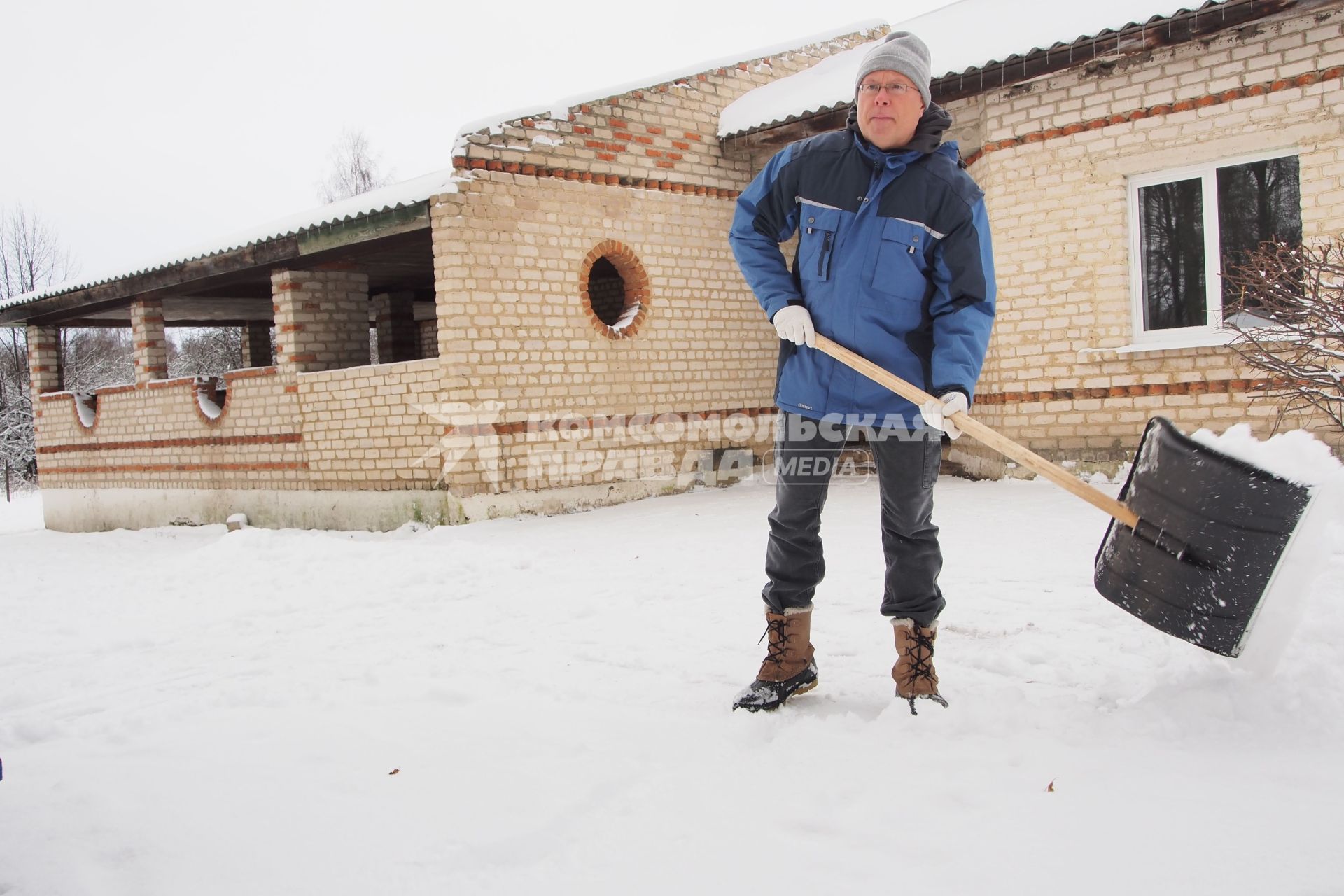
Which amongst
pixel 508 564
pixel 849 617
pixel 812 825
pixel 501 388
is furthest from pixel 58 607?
pixel 812 825

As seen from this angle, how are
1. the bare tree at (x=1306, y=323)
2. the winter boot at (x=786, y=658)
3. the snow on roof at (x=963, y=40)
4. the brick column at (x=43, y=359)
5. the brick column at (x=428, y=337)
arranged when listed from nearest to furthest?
the winter boot at (x=786, y=658), the bare tree at (x=1306, y=323), the snow on roof at (x=963, y=40), the brick column at (x=43, y=359), the brick column at (x=428, y=337)

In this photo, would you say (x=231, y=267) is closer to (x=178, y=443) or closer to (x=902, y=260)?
(x=178, y=443)

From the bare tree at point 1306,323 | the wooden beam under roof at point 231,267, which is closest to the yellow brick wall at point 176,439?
the wooden beam under roof at point 231,267

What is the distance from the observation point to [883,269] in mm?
2611

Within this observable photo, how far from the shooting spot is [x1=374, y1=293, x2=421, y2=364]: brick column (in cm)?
1248

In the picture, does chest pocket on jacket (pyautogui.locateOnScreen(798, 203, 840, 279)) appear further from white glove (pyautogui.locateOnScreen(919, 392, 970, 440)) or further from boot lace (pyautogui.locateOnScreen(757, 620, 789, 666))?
boot lace (pyautogui.locateOnScreen(757, 620, 789, 666))

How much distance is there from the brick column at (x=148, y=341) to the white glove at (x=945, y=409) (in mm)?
10629

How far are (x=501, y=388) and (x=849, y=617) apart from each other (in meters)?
4.48

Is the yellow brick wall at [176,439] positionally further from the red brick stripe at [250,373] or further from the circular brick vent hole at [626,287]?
the circular brick vent hole at [626,287]

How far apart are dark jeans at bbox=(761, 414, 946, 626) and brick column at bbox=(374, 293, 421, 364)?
10.7m

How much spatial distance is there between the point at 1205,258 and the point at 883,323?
17.3 feet

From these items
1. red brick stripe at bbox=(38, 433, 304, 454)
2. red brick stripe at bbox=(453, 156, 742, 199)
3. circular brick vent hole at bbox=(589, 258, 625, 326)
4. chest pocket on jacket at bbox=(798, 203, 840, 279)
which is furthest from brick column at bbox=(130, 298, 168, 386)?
chest pocket on jacket at bbox=(798, 203, 840, 279)

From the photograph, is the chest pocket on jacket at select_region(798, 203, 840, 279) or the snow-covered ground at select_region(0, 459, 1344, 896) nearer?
the snow-covered ground at select_region(0, 459, 1344, 896)

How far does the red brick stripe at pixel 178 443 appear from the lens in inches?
355
